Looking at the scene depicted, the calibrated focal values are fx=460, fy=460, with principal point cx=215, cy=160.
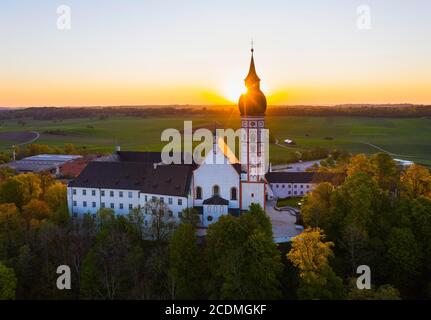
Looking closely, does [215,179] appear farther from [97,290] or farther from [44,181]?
[44,181]

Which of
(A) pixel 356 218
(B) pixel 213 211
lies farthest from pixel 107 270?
(A) pixel 356 218

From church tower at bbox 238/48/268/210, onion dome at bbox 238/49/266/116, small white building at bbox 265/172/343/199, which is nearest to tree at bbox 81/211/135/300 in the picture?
church tower at bbox 238/48/268/210

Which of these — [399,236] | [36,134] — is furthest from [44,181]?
[36,134]

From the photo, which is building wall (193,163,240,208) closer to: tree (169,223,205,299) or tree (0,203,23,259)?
tree (169,223,205,299)

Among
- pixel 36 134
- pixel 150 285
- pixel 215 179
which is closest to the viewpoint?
pixel 150 285

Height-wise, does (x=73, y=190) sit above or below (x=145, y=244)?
above
